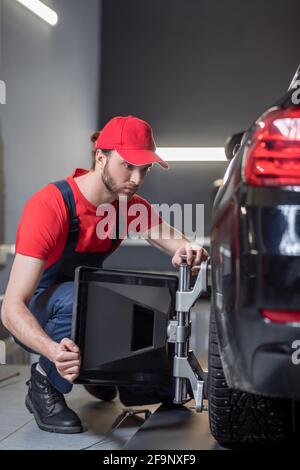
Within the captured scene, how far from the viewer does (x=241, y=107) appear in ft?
19.9

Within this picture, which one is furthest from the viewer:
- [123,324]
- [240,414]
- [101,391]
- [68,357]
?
[101,391]

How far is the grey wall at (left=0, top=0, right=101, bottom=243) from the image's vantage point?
13.1 ft

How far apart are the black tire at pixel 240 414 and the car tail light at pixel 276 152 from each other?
0.52 meters

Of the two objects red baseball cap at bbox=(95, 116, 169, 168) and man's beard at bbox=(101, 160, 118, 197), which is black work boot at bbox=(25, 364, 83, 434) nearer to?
man's beard at bbox=(101, 160, 118, 197)

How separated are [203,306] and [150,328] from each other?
2574mm

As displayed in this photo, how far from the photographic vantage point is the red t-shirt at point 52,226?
219 centimetres

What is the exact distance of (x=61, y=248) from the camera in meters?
2.37

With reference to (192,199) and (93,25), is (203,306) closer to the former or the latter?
(192,199)

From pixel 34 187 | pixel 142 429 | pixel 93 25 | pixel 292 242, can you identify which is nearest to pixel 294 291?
pixel 292 242

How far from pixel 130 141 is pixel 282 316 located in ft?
4.07

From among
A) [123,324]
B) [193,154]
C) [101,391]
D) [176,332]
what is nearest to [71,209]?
[123,324]

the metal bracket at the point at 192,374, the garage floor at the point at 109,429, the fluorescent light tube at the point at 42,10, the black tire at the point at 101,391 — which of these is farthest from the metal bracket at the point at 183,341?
the fluorescent light tube at the point at 42,10

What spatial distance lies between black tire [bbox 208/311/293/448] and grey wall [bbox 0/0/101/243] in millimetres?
2447

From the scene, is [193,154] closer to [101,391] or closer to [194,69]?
[194,69]
